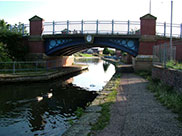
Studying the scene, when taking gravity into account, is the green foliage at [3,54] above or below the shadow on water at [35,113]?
above

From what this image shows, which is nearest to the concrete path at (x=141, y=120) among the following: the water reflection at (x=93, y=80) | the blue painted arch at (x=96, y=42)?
the water reflection at (x=93, y=80)

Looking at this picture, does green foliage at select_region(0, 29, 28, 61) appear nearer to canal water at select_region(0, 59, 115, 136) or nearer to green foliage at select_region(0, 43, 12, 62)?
green foliage at select_region(0, 43, 12, 62)

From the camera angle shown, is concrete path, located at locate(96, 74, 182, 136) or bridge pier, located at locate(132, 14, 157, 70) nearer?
concrete path, located at locate(96, 74, 182, 136)

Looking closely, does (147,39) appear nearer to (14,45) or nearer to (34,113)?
(14,45)

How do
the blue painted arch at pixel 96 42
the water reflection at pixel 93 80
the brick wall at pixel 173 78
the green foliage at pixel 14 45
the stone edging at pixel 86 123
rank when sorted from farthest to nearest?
the green foliage at pixel 14 45 < the blue painted arch at pixel 96 42 < the water reflection at pixel 93 80 < the brick wall at pixel 173 78 < the stone edging at pixel 86 123

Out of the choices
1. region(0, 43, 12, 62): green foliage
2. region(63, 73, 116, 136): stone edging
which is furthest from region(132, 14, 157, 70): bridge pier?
region(63, 73, 116, 136): stone edging

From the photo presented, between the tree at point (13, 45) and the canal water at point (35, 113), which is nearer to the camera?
the canal water at point (35, 113)

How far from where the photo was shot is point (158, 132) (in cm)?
463

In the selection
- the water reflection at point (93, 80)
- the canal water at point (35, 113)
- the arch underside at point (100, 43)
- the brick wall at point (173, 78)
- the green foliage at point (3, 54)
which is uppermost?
the arch underside at point (100, 43)

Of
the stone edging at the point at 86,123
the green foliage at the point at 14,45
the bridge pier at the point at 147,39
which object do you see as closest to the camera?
the stone edging at the point at 86,123

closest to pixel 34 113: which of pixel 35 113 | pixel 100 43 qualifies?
pixel 35 113

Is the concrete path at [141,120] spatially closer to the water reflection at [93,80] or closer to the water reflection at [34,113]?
the water reflection at [34,113]

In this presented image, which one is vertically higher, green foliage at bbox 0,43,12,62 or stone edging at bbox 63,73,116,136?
green foliage at bbox 0,43,12,62

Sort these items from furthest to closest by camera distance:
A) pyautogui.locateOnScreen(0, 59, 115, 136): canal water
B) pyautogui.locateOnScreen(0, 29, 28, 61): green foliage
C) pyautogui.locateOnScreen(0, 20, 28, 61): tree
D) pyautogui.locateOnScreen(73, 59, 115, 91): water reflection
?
pyautogui.locateOnScreen(0, 29, 28, 61): green foliage < pyautogui.locateOnScreen(0, 20, 28, 61): tree < pyautogui.locateOnScreen(73, 59, 115, 91): water reflection < pyautogui.locateOnScreen(0, 59, 115, 136): canal water
